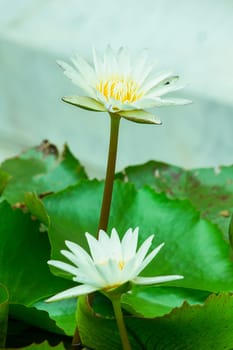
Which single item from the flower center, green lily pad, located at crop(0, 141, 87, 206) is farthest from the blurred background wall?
the flower center

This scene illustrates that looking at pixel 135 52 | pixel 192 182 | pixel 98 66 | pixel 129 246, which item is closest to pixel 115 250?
pixel 129 246

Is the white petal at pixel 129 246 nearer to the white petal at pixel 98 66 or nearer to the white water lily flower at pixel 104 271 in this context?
the white water lily flower at pixel 104 271

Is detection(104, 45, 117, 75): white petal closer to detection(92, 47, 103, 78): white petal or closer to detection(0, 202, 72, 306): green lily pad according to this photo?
detection(92, 47, 103, 78): white petal

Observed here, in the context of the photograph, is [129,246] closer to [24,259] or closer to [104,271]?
[104,271]

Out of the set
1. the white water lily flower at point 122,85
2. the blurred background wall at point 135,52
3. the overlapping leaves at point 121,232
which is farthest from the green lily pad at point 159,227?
the blurred background wall at point 135,52

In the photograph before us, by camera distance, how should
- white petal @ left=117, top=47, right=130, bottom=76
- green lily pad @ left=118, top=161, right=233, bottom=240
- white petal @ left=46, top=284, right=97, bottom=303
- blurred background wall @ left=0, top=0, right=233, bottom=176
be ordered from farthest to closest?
blurred background wall @ left=0, top=0, right=233, bottom=176, green lily pad @ left=118, top=161, right=233, bottom=240, white petal @ left=117, top=47, right=130, bottom=76, white petal @ left=46, top=284, right=97, bottom=303

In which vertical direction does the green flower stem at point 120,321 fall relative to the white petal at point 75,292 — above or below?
below
